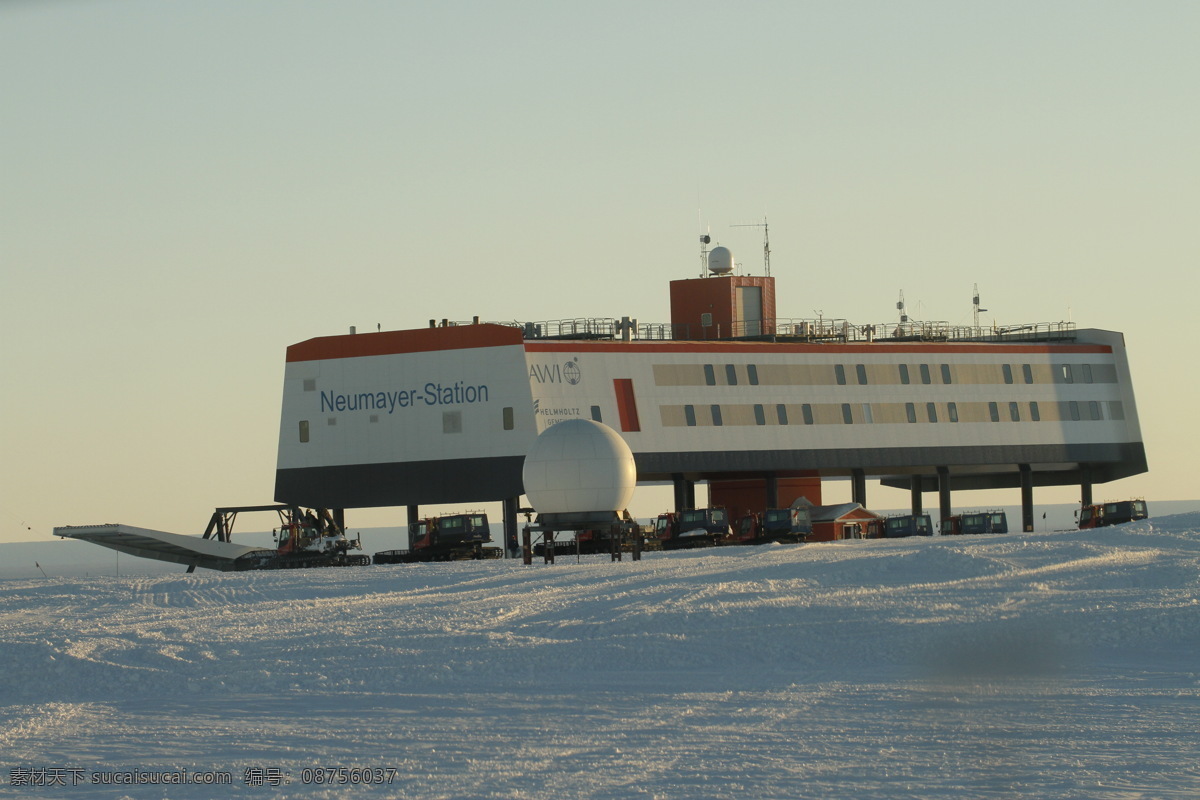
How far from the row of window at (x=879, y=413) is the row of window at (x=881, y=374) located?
1.19 m

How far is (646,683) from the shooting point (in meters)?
25.7

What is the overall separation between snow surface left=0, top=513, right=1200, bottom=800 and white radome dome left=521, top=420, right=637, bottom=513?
11.3m

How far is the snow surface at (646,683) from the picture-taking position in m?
18.3

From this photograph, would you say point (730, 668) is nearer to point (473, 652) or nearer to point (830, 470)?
point (473, 652)

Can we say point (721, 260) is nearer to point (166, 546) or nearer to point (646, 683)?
point (166, 546)

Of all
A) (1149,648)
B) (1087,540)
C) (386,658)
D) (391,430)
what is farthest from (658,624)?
(391,430)


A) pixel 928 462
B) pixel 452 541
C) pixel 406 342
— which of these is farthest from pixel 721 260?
pixel 452 541

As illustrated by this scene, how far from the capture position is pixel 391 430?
7031cm

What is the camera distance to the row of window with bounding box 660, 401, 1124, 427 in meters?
74.0

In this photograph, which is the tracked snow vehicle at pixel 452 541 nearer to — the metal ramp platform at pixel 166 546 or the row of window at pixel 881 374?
the metal ramp platform at pixel 166 546

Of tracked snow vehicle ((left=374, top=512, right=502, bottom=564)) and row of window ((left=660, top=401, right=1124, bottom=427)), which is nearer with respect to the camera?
tracked snow vehicle ((left=374, top=512, right=502, bottom=564))

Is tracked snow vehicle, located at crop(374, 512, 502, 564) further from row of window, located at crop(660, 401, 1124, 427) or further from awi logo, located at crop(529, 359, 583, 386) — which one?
row of window, located at crop(660, 401, 1124, 427)

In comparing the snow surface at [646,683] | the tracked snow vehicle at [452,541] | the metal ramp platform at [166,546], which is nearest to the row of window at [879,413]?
the tracked snow vehicle at [452,541]

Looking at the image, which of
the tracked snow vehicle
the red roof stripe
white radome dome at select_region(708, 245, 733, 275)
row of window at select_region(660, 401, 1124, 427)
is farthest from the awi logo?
white radome dome at select_region(708, 245, 733, 275)
